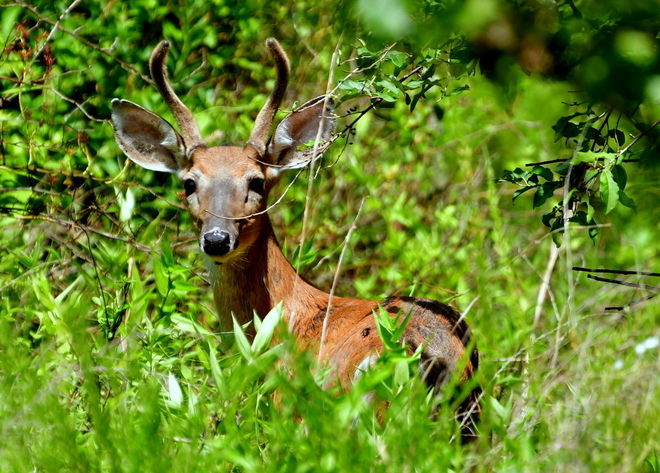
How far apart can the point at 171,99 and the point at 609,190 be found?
2673 mm

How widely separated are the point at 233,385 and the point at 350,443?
44 cm

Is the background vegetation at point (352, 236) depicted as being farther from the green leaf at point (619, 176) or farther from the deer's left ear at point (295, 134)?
the deer's left ear at point (295, 134)

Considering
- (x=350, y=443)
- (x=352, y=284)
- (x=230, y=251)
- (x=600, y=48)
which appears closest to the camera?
(x=600, y=48)

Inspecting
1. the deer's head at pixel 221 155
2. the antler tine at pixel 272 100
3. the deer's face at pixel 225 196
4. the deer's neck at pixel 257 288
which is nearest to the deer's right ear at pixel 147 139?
the deer's head at pixel 221 155

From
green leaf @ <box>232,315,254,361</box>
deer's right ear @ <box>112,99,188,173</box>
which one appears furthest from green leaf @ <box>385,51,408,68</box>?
deer's right ear @ <box>112,99,188,173</box>

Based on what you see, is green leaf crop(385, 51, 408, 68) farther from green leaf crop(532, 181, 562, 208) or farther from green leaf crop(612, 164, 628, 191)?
green leaf crop(612, 164, 628, 191)

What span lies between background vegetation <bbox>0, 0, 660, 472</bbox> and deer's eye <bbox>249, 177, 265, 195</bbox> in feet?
1.23

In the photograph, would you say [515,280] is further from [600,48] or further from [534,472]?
[600,48]

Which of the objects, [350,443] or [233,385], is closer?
[350,443]

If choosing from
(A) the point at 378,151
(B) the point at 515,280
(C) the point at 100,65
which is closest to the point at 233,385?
(B) the point at 515,280

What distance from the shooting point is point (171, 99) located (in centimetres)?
477

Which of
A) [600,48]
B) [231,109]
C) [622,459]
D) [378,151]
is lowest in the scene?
[378,151]

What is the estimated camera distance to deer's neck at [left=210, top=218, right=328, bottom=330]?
456 cm

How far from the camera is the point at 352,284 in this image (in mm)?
6289
